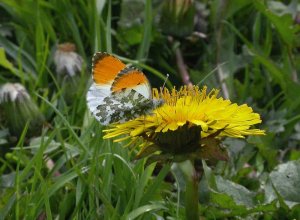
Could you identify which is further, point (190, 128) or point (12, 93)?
point (12, 93)

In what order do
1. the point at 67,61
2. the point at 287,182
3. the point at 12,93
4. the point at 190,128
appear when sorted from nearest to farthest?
the point at 190,128 → the point at 287,182 → the point at 12,93 → the point at 67,61

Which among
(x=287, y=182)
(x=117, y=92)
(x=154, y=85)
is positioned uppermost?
(x=117, y=92)

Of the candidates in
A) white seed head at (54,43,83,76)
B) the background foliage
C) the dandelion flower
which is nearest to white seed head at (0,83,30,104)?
the background foliage

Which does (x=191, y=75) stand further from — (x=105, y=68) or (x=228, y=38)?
(x=105, y=68)

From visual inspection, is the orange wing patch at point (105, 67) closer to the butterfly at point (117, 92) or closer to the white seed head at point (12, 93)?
the butterfly at point (117, 92)

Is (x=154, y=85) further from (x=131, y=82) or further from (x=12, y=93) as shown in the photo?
(x=131, y=82)

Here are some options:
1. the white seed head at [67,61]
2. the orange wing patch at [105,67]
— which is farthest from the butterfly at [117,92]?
the white seed head at [67,61]

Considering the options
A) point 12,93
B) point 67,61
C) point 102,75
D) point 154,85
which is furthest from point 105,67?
point 154,85
